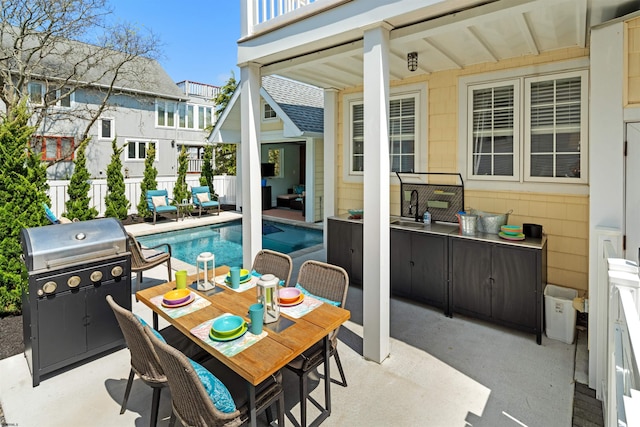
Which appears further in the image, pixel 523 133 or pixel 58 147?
pixel 58 147

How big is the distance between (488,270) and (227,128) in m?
10.1

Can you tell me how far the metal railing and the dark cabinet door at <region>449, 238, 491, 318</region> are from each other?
1.45 m

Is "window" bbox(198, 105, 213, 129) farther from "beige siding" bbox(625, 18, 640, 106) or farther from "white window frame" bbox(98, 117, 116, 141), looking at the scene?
"beige siding" bbox(625, 18, 640, 106)

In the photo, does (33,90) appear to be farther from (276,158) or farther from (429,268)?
(429,268)

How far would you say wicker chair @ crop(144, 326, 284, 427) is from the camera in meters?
1.76

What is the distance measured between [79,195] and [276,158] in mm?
8116

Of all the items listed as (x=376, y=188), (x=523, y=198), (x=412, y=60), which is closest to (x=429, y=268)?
(x=523, y=198)

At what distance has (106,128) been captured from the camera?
53.1ft

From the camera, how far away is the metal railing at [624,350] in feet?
2.99

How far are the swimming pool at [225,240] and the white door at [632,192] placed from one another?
6429 millimetres

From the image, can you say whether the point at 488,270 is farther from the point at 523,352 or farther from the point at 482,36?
the point at 482,36

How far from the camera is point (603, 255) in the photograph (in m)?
2.86

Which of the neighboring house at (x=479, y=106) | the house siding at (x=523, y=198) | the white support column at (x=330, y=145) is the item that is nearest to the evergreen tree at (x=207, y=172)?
the white support column at (x=330, y=145)

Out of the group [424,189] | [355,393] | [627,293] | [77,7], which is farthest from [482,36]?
[77,7]
